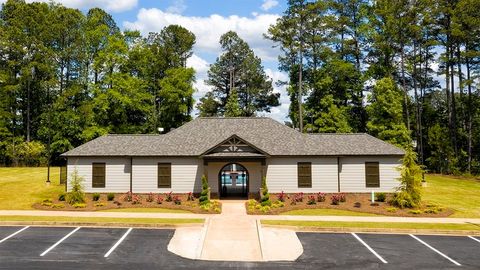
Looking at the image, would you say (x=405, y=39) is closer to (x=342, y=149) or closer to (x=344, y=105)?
(x=344, y=105)

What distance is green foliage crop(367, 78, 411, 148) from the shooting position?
47062mm

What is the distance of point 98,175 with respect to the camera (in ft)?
111

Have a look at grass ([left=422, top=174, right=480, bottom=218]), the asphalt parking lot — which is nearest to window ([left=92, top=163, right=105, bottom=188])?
the asphalt parking lot

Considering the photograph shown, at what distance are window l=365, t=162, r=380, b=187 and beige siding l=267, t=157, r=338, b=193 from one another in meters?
2.60

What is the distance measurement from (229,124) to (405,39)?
29.4m

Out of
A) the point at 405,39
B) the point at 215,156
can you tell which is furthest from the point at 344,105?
the point at 215,156

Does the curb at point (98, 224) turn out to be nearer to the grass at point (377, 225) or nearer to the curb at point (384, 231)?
the grass at point (377, 225)

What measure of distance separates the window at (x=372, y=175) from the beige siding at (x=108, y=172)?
19.6 meters

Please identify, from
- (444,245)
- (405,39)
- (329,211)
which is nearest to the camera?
(444,245)

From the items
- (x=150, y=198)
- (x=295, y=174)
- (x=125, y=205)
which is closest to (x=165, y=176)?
(x=150, y=198)

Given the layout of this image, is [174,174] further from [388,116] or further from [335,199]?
[388,116]

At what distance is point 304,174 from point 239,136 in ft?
20.2

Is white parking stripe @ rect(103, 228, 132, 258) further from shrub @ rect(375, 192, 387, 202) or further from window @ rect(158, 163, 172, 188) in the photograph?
shrub @ rect(375, 192, 387, 202)

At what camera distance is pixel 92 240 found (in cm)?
2053
